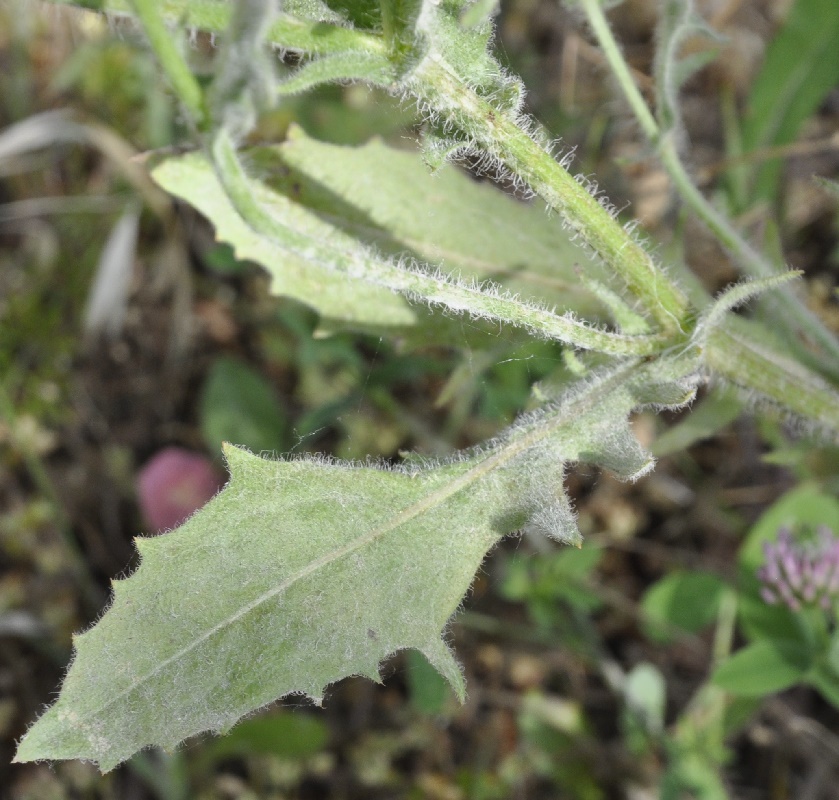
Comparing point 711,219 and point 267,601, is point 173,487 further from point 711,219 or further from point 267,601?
point 711,219

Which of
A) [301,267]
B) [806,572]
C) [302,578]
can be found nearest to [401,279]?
[302,578]

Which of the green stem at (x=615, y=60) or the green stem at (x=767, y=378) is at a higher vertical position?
the green stem at (x=615, y=60)

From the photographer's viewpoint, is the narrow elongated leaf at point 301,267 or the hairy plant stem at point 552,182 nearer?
the hairy plant stem at point 552,182

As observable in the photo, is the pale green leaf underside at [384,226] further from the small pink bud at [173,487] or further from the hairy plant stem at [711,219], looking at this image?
the small pink bud at [173,487]

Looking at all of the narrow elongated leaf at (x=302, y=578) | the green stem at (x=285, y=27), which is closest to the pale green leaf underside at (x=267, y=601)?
the narrow elongated leaf at (x=302, y=578)

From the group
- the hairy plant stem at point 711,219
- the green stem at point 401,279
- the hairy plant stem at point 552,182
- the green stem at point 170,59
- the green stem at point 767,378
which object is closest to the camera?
the green stem at point 170,59

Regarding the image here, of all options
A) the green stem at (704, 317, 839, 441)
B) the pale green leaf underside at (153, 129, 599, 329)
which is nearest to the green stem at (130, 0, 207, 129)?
the pale green leaf underside at (153, 129, 599, 329)
